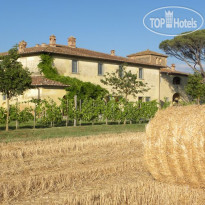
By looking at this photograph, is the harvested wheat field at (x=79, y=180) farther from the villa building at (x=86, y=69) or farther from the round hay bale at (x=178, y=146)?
the villa building at (x=86, y=69)

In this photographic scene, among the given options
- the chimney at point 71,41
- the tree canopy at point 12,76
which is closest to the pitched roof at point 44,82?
the tree canopy at point 12,76

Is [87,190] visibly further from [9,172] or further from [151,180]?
[9,172]

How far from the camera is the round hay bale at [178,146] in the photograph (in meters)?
6.68

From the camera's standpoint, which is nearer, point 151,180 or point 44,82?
point 151,180

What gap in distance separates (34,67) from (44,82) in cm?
365

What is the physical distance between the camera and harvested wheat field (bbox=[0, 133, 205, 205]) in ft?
19.2

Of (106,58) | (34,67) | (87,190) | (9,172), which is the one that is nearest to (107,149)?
(9,172)

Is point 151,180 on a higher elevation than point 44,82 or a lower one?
lower

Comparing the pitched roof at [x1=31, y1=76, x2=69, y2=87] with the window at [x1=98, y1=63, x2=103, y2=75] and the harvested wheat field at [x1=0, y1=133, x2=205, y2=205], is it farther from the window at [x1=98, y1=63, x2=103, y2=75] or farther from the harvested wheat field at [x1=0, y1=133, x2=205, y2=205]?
the harvested wheat field at [x1=0, y1=133, x2=205, y2=205]

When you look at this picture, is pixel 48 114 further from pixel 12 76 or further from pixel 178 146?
pixel 178 146

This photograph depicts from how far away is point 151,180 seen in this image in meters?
7.38

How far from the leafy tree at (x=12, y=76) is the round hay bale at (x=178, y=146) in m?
11.6

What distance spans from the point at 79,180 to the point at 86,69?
26.8 metres

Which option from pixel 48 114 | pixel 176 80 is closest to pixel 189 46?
pixel 176 80
